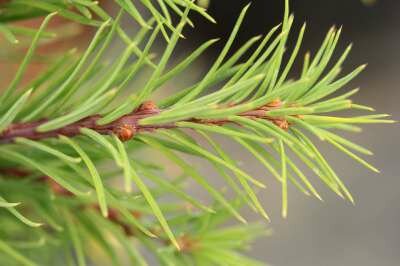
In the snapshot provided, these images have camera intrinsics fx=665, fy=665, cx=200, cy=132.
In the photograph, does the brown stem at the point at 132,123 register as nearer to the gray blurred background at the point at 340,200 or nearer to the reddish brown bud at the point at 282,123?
A: the reddish brown bud at the point at 282,123

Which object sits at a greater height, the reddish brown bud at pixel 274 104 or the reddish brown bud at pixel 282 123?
the reddish brown bud at pixel 274 104

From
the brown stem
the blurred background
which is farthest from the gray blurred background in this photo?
the brown stem

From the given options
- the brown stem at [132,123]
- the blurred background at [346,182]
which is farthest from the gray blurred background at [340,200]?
the brown stem at [132,123]

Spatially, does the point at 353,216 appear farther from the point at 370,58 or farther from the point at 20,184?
the point at 20,184

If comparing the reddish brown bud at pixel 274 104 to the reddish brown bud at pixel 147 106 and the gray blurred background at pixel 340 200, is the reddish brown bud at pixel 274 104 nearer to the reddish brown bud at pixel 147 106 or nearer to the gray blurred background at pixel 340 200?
Result: the reddish brown bud at pixel 147 106

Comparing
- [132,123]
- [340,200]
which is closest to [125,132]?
[132,123]

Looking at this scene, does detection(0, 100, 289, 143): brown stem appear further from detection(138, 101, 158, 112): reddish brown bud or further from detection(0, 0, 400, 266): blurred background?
detection(0, 0, 400, 266): blurred background

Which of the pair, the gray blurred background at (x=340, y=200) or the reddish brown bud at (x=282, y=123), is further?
the gray blurred background at (x=340, y=200)

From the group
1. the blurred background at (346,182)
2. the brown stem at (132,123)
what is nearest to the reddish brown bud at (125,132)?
the brown stem at (132,123)

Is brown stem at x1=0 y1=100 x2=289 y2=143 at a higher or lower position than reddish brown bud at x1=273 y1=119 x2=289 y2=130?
lower
